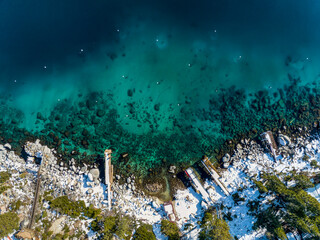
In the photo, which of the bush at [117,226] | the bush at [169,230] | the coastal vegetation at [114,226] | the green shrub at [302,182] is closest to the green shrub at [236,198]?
the green shrub at [302,182]

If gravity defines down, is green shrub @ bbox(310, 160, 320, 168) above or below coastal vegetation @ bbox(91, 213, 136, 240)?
below

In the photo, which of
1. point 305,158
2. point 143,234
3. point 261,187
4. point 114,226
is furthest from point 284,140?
point 114,226

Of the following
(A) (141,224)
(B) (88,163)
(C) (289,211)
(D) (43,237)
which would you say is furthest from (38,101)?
(C) (289,211)

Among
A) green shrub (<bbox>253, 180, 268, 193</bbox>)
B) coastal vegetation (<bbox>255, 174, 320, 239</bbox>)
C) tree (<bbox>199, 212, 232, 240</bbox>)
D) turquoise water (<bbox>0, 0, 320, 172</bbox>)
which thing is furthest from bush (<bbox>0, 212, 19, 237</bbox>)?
green shrub (<bbox>253, 180, 268, 193</bbox>)

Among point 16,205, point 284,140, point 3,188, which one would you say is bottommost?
point 284,140

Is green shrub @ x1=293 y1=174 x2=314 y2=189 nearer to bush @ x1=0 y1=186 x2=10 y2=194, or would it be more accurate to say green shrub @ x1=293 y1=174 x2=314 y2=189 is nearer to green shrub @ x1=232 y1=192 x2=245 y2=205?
green shrub @ x1=232 y1=192 x2=245 y2=205

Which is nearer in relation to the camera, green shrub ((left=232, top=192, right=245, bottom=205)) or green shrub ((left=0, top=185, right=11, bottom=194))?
green shrub ((left=0, top=185, right=11, bottom=194))

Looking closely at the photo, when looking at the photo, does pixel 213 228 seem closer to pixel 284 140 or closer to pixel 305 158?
pixel 284 140
